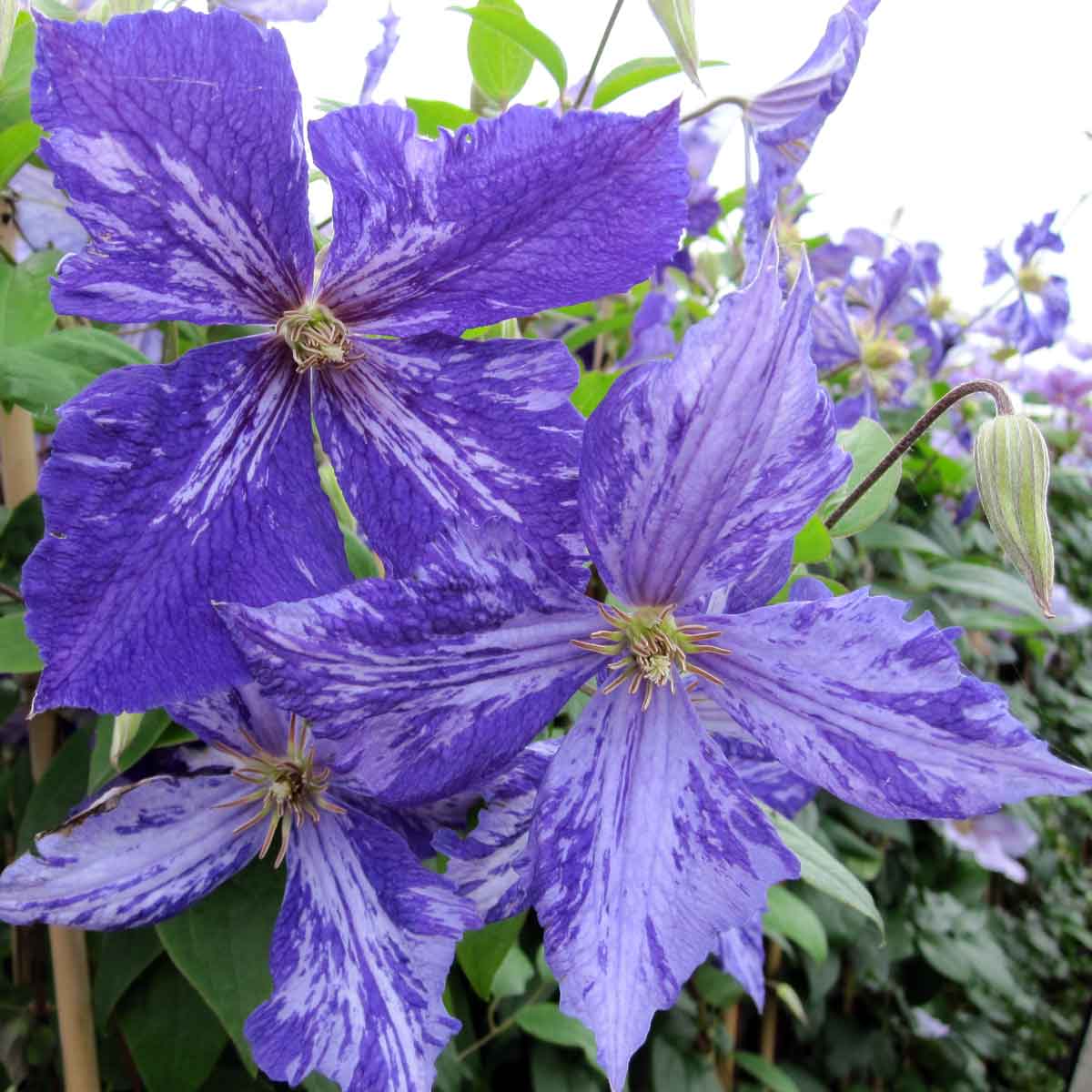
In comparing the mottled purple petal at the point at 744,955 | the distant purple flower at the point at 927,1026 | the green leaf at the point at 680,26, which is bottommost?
the distant purple flower at the point at 927,1026

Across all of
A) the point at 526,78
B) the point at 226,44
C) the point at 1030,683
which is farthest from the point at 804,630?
the point at 1030,683

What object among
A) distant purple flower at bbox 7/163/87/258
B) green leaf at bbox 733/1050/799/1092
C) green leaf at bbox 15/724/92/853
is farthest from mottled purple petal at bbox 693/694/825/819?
green leaf at bbox 733/1050/799/1092

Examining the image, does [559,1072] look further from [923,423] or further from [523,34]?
[523,34]

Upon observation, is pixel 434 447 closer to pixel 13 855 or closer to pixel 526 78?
pixel 526 78

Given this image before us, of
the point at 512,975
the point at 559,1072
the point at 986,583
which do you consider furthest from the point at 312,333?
the point at 986,583

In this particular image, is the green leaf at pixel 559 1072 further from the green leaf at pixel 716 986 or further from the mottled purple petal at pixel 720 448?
the mottled purple petal at pixel 720 448

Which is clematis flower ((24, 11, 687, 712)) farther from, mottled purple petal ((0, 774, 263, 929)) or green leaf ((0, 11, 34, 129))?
green leaf ((0, 11, 34, 129))

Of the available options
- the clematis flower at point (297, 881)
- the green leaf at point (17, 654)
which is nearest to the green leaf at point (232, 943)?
the clematis flower at point (297, 881)
